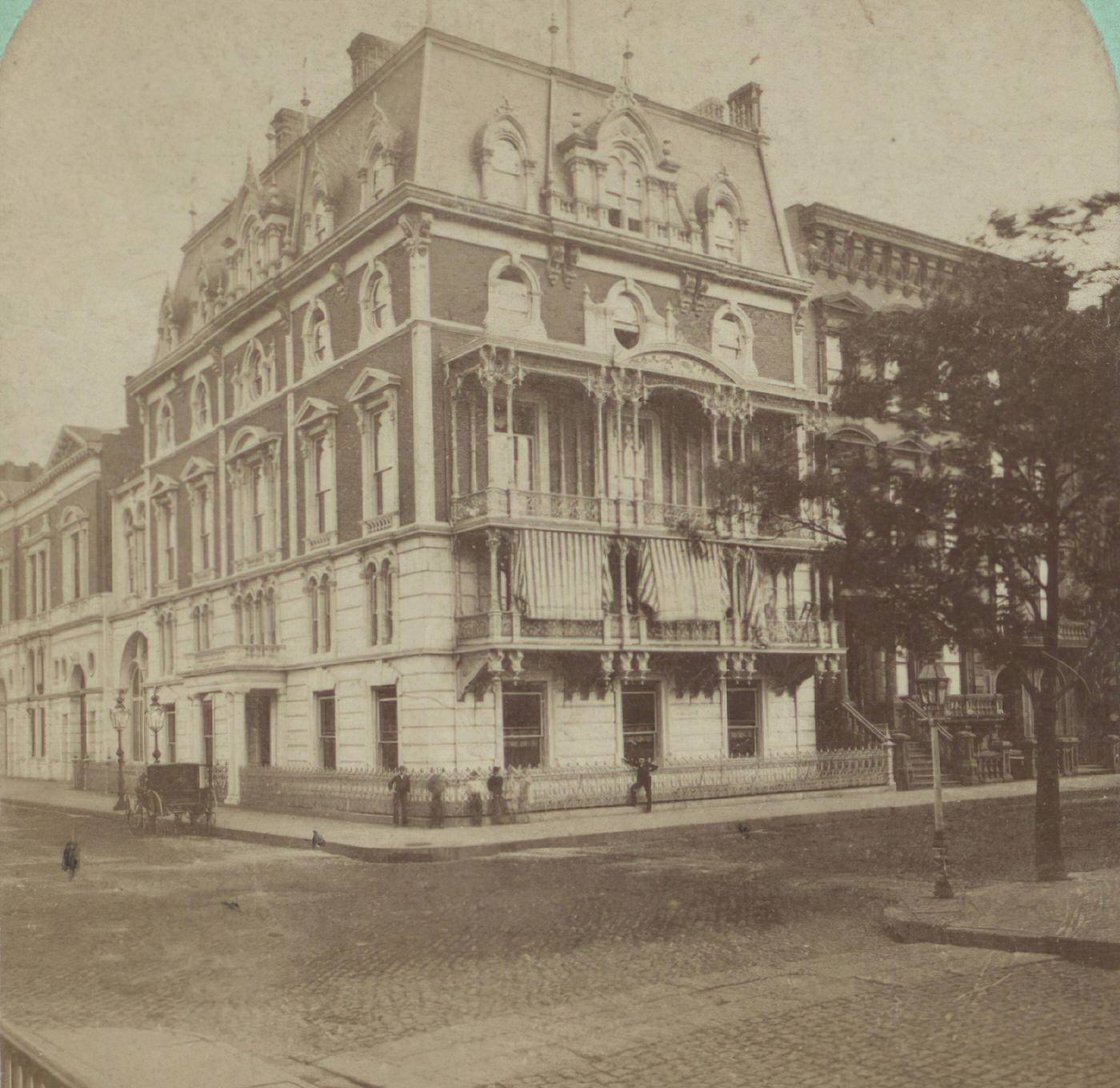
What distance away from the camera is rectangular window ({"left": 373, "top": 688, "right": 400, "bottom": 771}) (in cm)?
2770

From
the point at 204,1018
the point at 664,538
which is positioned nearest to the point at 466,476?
the point at 664,538

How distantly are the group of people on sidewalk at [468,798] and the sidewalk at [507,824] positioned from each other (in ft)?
1.40

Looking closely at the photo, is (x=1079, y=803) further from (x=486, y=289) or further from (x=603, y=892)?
(x=486, y=289)

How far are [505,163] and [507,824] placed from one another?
47.2 feet

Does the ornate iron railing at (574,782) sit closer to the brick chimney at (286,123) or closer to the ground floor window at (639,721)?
the ground floor window at (639,721)

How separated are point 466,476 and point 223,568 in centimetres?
1100

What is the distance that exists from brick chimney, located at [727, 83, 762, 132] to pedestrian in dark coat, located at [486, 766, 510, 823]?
17812 millimetres

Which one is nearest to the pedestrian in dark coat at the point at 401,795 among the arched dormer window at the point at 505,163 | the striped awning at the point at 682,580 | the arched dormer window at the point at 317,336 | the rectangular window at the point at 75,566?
the striped awning at the point at 682,580

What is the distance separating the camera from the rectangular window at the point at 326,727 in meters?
29.9

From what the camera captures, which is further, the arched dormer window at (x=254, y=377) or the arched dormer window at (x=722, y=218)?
the arched dormer window at (x=254, y=377)

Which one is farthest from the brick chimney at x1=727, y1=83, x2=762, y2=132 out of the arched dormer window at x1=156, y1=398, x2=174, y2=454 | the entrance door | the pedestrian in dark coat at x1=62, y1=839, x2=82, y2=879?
the pedestrian in dark coat at x1=62, y1=839, x2=82, y2=879

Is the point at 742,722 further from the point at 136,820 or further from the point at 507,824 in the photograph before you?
the point at 136,820

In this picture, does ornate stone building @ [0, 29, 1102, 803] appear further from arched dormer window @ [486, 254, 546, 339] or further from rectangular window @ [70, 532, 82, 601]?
rectangular window @ [70, 532, 82, 601]

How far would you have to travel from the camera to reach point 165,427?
36969 millimetres
